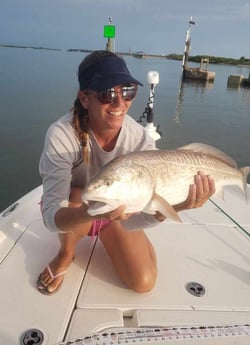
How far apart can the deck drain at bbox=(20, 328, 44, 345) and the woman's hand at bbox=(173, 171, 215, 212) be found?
1367 millimetres

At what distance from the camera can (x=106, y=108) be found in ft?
8.43

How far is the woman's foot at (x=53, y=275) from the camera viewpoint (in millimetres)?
2742

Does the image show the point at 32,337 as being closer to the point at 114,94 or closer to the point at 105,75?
the point at 114,94

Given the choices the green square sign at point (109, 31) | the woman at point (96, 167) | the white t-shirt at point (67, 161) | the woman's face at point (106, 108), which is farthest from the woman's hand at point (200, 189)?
the green square sign at point (109, 31)

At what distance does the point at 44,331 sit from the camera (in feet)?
7.69

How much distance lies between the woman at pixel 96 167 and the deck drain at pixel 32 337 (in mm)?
416

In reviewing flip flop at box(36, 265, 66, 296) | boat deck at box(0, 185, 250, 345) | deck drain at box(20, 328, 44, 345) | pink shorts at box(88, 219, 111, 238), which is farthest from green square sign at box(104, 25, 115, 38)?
deck drain at box(20, 328, 44, 345)

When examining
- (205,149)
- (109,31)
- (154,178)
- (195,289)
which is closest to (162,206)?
(154,178)

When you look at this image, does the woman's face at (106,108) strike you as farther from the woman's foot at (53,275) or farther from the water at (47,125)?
the water at (47,125)

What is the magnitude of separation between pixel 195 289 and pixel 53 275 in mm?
1196

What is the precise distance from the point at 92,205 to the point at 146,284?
1.08 m

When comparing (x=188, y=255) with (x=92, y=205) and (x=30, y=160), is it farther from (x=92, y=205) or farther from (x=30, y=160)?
(x=30, y=160)

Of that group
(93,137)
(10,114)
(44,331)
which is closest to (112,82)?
(93,137)

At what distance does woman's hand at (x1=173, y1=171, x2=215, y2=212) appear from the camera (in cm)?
245
